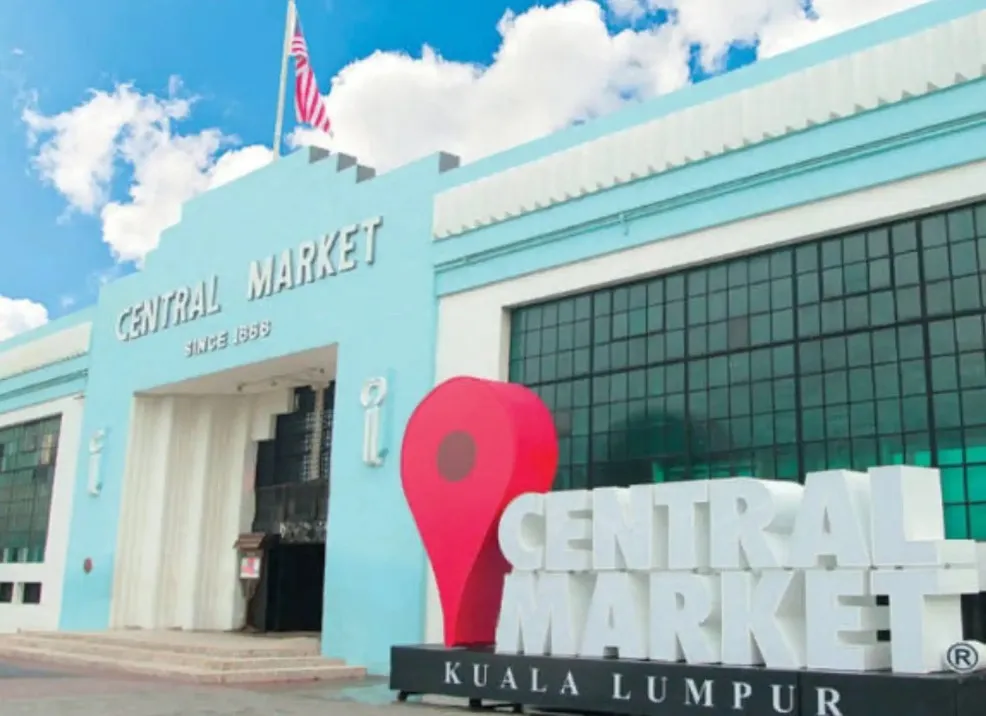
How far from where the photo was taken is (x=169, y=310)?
2842cm

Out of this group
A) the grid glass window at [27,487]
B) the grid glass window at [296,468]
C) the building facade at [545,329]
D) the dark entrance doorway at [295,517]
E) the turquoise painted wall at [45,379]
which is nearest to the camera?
the building facade at [545,329]

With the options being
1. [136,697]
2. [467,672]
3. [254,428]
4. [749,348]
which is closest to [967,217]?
[749,348]

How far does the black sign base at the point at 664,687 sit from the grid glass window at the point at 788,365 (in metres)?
3.57

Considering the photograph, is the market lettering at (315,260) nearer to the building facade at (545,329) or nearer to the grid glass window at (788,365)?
the building facade at (545,329)

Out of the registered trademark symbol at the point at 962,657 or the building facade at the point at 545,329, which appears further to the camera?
the building facade at the point at 545,329

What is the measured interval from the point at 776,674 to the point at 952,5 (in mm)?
8927

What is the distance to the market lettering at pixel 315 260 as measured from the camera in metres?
22.7

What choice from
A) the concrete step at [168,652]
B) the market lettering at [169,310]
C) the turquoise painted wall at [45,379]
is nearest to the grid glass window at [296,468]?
the market lettering at [169,310]

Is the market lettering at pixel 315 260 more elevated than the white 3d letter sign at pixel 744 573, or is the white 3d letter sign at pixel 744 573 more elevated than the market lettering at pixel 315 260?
the market lettering at pixel 315 260

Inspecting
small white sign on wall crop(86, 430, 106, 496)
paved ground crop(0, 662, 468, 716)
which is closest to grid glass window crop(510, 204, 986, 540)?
paved ground crop(0, 662, 468, 716)

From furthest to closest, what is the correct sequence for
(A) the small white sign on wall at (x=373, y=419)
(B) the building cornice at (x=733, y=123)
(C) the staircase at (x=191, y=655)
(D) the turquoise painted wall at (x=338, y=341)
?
1. (A) the small white sign on wall at (x=373, y=419)
2. (D) the turquoise painted wall at (x=338, y=341)
3. (C) the staircase at (x=191, y=655)
4. (B) the building cornice at (x=733, y=123)

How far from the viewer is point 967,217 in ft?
47.0

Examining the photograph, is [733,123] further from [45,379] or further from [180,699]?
[45,379]

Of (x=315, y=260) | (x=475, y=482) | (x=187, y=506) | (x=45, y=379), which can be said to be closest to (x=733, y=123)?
(x=475, y=482)
